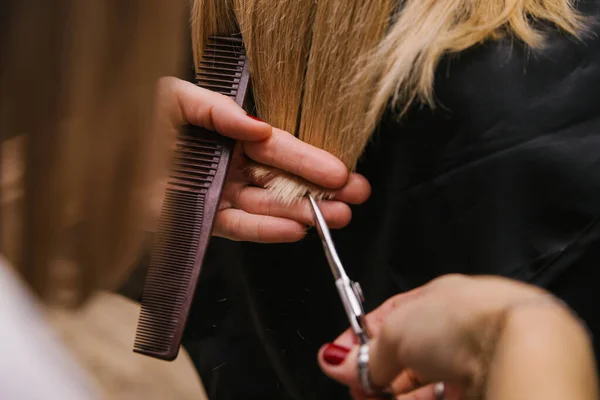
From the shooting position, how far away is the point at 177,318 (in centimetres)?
61

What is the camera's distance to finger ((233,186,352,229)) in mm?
629

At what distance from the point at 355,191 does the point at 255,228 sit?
11 cm

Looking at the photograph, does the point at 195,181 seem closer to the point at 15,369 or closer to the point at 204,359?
the point at 204,359

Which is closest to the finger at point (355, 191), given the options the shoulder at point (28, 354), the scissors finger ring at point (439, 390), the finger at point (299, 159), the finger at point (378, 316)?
the finger at point (299, 159)

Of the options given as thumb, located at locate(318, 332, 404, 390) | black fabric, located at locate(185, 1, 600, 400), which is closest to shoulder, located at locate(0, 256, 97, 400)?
thumb, located at locate(318, 332, 404, 390)

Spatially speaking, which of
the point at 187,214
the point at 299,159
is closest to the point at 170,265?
the point at 187,214

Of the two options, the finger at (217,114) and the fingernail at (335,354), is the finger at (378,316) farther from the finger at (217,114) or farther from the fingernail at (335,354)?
the finger at (217,114)

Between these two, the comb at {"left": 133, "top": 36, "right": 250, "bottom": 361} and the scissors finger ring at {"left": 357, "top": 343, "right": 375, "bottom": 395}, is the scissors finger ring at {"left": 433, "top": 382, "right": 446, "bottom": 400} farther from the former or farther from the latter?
the comb at {"left": 133, "top": 36, "right": 250, "bottom": 361}

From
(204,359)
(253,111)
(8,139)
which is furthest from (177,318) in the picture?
(8,139)

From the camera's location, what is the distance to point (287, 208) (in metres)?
0.64

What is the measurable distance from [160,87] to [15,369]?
0.18 m

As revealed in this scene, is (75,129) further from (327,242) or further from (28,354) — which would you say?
(327,242)

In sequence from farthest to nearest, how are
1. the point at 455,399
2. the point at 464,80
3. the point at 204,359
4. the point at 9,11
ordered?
the point at 204,359
the point at 464,80
the point at 455,399
the point at 9,11

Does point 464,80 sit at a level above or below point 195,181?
above
